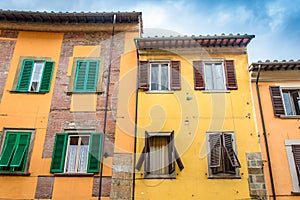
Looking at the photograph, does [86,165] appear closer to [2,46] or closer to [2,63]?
[2,63]

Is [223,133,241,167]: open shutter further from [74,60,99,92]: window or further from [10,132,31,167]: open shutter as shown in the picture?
[10,132,31,167]: open shutter

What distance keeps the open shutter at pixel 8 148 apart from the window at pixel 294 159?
10.2 m

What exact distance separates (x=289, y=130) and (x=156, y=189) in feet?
19.3

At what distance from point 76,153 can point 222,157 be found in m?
5.20

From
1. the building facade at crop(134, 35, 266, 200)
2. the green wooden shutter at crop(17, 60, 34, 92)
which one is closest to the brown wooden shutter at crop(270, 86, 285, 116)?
the building facade at crop(134, 35, 266, 200)

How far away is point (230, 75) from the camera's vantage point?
12109mm

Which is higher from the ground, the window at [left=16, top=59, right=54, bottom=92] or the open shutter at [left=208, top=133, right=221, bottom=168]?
the window at [left=16, top=59, right=54, bottom=92]

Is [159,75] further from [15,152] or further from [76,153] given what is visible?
[15,152]

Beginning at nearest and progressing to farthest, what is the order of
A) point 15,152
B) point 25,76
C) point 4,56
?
point 15,152 → point 25,76 → point 4,56

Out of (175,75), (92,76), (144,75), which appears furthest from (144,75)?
(92,76)

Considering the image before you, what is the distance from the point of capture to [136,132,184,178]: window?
34.5ft

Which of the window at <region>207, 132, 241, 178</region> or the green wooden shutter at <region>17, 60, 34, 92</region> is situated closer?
the window at <region>207, 132, 241, 178</region>

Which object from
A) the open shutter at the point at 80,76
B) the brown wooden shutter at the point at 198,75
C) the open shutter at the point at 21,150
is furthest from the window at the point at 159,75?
the open shutter at the point at 21,150

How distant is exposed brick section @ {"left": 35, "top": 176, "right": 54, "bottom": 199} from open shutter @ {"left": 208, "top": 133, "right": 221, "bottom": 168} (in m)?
5.58
